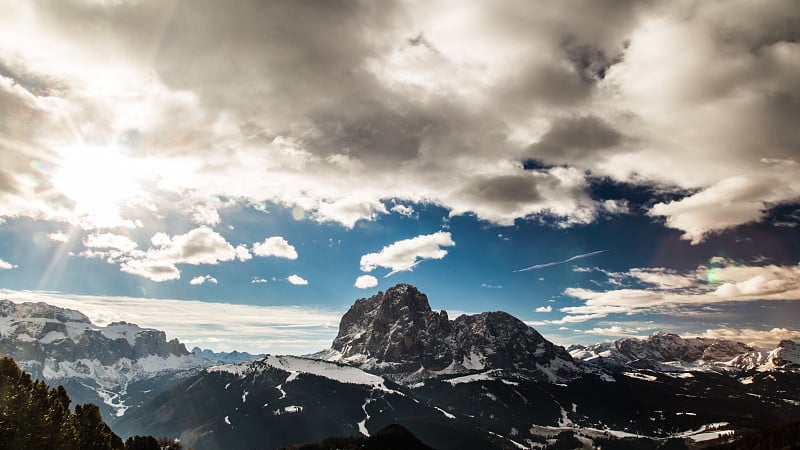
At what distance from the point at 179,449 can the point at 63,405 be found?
84972 mm

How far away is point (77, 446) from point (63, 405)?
1669 centimetres

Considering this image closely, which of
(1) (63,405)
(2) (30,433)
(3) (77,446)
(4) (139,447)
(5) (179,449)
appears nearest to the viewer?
(2) (30,433)

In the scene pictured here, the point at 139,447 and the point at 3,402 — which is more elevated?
the point at 3,402

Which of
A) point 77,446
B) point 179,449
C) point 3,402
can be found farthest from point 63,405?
point 179,449

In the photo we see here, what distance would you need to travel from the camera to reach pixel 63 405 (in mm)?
125688

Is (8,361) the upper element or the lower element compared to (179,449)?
upper

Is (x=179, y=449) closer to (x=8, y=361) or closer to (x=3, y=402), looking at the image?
(x=8, y=361)

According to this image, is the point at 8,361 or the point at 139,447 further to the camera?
the point at 139,447

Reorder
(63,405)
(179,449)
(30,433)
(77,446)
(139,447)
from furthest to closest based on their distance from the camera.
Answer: (179,449)
(139,447)
(63,405)
(77,446)
(30,433)

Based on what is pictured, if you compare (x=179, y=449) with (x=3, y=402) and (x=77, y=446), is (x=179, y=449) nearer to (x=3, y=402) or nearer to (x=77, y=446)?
(x=77, y=446)

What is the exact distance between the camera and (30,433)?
→ 100 m

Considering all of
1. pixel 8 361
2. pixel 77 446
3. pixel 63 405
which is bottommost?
pixel 77 446

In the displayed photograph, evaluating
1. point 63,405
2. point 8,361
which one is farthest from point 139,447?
point 8,361

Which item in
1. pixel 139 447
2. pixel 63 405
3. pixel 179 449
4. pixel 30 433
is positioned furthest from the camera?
pixel 179 449
